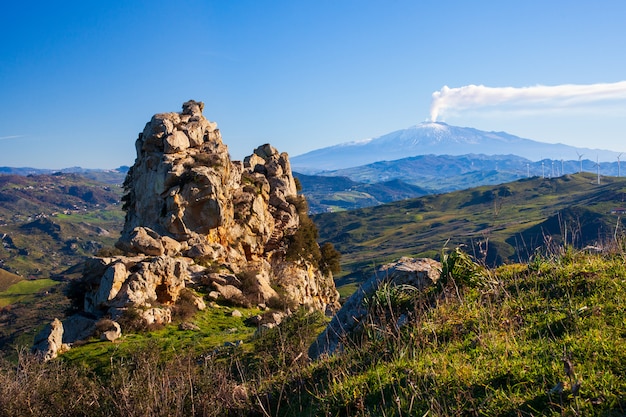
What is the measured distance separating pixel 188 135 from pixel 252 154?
11514 mm

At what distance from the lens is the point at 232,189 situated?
44250 millimetres

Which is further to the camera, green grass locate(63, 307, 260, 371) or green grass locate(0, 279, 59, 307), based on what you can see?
green grass locate(0, 279, 59, 307)

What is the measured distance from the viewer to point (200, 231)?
3894cm

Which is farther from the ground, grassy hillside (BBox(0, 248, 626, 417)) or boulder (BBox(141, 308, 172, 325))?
grassy hillside (BBox(0, 248, 626, 417))

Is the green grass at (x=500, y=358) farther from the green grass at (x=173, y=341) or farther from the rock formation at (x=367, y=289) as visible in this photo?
the green grass at (x=173, y=341)

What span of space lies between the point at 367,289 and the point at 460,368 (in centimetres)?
461

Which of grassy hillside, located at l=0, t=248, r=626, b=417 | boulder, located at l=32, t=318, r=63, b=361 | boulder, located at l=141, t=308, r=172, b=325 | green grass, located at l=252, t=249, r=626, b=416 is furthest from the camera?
boulder, located at l=141, t=308, r=172, b=325

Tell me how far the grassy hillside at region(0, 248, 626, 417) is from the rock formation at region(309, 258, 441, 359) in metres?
0.42

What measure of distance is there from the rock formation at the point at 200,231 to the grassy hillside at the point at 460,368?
581 inches

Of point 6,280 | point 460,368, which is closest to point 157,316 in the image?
point 460,368

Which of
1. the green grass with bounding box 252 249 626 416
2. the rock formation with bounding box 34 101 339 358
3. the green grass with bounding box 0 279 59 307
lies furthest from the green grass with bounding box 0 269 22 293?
the green grass with bounding box 252 249 626 416

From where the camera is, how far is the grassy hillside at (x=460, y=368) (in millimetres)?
6027

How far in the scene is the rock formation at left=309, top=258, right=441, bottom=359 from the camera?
10.9 metres

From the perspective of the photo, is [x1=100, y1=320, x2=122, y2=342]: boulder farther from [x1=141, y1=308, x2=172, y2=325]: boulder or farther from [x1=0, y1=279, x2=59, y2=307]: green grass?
[x1=0, y1=279, x2=59, y2=307]: green grass
